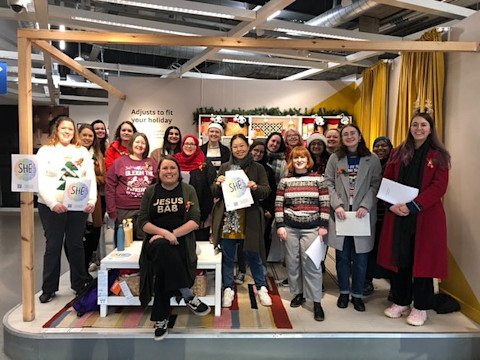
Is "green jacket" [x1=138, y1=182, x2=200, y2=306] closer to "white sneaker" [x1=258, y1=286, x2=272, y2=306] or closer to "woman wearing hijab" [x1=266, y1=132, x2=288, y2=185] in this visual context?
"white sneaker" [x1=258, y1=286, x2=272, y2=306]

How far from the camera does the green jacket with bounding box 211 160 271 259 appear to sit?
3.30 meters

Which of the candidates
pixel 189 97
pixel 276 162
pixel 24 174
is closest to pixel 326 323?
pixel 276 162

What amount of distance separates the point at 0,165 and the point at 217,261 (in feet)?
29.7

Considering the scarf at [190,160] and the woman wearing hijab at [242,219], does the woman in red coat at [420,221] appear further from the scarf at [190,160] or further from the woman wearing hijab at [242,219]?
the scarf at [190,160]

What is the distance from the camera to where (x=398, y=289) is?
3240 mm

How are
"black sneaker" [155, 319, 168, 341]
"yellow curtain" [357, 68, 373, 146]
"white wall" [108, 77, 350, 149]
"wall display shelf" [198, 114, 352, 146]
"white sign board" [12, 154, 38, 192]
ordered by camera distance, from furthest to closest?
"white wall" [108, 77, 350, 149]
"wall display shelf" [198, 114, 352, 146]
"yellow curtain" [357, 68, 373, 146]
"white sign board" [12, 154, 38, 192]
"black sneaker" [155, 319, 168, 341]

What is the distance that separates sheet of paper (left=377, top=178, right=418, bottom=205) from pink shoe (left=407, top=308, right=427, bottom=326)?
0.88 meters

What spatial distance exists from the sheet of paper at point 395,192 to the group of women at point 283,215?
0.05 m

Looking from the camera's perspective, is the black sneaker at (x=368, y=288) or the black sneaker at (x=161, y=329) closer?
the black sneaker at (x=161, y=329)

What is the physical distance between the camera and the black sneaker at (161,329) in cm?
277

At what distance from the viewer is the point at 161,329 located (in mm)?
2801

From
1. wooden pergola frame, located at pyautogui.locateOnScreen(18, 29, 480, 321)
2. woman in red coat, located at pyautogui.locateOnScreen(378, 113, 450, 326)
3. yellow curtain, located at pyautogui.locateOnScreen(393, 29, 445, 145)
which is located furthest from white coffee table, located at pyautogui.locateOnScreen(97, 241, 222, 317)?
yellow curtain, located at pyautogui.locateOnScreen(393, 29, 445, 145)

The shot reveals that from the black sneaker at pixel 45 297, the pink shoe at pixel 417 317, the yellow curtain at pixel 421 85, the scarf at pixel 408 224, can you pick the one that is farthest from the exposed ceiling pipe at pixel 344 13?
the black sneaker at pixel 45 297

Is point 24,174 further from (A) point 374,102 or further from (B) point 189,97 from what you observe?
(A) point 374,102
